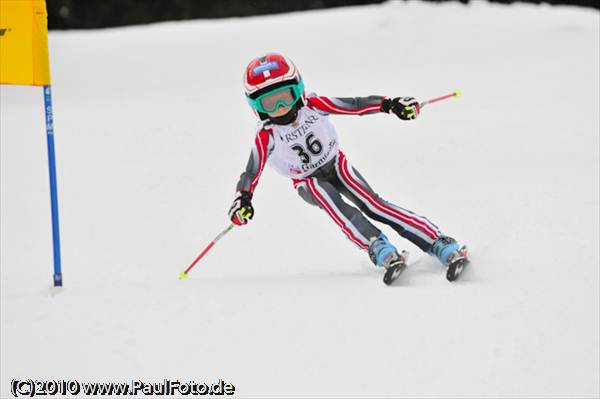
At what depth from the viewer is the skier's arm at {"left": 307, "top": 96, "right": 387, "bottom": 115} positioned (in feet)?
14.6

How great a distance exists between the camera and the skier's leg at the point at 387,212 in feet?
14.4

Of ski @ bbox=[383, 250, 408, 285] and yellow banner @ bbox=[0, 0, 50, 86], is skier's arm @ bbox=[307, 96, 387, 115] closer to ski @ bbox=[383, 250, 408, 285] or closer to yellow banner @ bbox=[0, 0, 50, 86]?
ski @ bbox=[383, 250, 408, 285]

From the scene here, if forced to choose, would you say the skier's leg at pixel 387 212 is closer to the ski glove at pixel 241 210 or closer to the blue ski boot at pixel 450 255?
the blue ski boot at pixel 450 255

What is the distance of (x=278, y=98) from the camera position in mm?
4250

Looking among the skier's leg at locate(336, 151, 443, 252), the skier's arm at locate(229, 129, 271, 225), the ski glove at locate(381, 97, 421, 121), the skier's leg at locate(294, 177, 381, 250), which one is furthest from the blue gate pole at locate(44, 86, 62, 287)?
the ski glove at locate(381, 97, 421, 121)

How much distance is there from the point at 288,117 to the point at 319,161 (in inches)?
13.7

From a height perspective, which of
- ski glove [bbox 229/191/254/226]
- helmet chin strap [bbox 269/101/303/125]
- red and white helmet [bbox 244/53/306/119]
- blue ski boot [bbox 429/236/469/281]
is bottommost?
blue ski boot [bbox 429/236/469/281]

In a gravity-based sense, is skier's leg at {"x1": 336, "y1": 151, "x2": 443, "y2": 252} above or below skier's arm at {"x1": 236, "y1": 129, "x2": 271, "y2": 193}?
below

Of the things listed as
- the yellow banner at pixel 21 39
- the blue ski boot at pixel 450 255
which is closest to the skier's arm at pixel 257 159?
the blue ski boot at pixel 450 255

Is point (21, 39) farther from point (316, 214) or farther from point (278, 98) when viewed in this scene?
point (316, 214)

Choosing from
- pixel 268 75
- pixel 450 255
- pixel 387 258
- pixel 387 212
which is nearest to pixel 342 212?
pixel 387 212

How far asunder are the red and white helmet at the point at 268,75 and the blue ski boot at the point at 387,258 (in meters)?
1.02

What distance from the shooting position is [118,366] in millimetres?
3494

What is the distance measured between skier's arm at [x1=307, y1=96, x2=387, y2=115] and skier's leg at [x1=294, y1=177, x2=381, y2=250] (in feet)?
1.43
